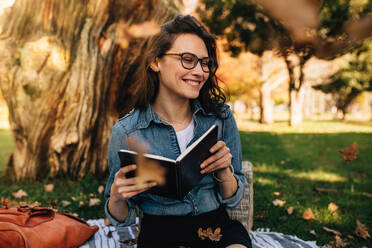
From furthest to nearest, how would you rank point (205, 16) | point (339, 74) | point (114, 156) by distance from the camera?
point (339, 74) → point (205, 16) → point (114, 156)

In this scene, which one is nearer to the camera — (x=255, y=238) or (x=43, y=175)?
(x=255, y=238)

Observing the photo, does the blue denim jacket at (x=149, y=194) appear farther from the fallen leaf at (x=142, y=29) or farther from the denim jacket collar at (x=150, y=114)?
the fallen leaf at (x=142, y=29)

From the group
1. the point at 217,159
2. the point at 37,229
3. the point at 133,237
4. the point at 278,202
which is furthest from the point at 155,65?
the point at 278,202

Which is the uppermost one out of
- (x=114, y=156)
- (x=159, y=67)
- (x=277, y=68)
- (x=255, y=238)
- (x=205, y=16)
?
(x=205, y=16)

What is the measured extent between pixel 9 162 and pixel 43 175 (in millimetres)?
846

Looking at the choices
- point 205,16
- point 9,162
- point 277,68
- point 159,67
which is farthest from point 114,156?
point 277,68

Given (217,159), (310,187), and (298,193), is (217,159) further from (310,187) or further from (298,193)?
(310,187)

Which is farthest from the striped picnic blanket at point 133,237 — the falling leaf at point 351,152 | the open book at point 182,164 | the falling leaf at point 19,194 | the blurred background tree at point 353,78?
the blurred background tree at point 353,78

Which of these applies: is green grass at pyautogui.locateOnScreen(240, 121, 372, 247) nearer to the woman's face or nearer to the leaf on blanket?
the leaf on blanket

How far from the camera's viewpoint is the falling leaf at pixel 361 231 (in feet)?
11.0

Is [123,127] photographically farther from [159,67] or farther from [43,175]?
[43,175]

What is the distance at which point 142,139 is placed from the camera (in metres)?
2.19

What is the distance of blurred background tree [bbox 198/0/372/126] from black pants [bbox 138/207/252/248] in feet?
5.40

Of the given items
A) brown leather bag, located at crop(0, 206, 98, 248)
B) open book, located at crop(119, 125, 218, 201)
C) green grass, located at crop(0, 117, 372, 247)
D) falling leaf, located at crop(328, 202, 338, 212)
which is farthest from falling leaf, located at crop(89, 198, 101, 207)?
falling leaf, located at crop(328, 202, 338, 212)
